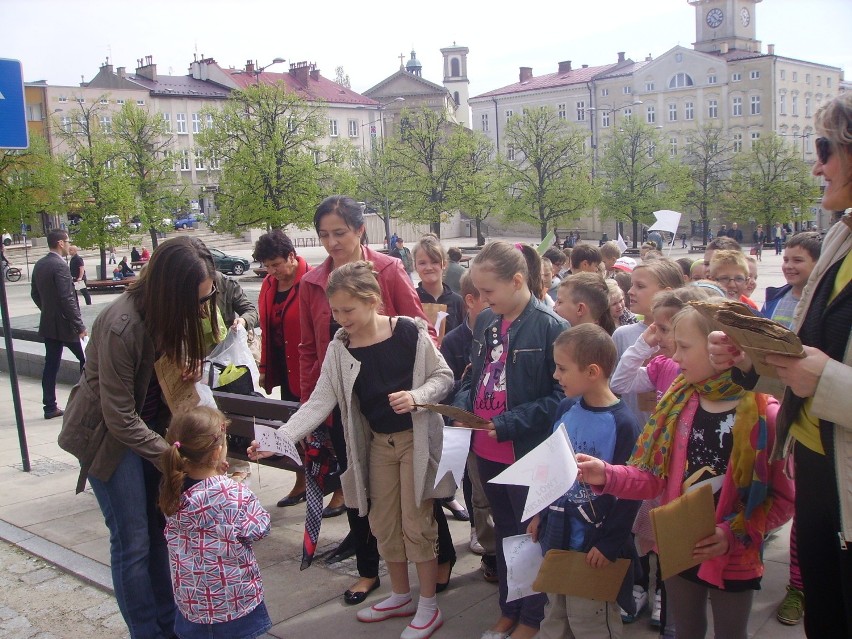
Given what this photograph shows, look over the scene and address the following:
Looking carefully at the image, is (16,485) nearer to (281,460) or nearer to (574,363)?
(281,460)

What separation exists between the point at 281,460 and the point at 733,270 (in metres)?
3.35

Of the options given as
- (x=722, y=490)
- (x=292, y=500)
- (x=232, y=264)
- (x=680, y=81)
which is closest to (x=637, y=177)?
(x=680, y=81)

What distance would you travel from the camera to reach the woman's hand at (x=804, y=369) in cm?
204

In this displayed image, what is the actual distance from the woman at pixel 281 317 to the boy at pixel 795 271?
316 centimetres

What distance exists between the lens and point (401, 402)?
354 centimetres

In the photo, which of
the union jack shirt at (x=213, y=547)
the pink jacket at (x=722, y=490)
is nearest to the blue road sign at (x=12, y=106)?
the union jack shirt at (x=213, y=547)

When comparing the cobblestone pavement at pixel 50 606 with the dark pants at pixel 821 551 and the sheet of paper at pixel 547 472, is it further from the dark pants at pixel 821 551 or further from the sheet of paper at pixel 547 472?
the dark pants at pixel 821 551

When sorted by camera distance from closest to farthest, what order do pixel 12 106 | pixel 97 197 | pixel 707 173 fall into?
pixel 12 106 < pixel 97 197 < pixel 707 173

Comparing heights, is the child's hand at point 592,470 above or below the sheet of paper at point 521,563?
above

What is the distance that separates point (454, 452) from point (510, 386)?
40 centimetres

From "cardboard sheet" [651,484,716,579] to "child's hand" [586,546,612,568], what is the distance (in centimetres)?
38

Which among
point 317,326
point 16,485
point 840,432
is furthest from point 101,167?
point 840,432

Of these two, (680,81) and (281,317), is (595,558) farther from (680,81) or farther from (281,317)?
(680,81)

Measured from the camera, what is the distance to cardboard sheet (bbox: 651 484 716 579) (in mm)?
2635
